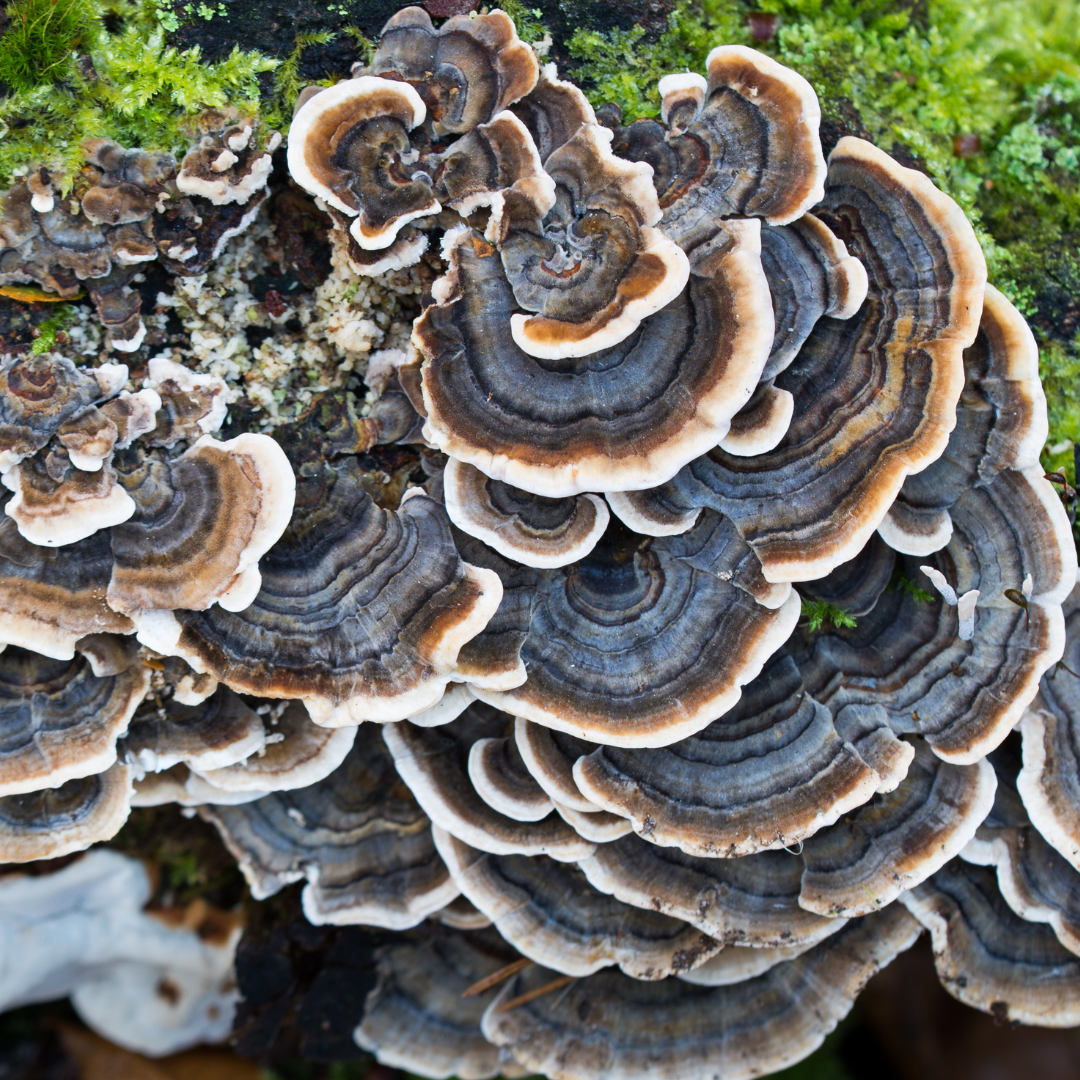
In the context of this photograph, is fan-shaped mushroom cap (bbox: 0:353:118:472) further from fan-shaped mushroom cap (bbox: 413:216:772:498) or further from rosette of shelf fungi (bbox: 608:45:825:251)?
rosette of shelf fungi (bbox: 608:45:825:251)

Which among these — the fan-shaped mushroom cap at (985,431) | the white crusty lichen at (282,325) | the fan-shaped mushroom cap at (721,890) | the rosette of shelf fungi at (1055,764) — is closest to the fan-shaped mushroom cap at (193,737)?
the white crusty lichen at (282,325)

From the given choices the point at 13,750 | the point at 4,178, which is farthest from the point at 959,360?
the point at 13,750

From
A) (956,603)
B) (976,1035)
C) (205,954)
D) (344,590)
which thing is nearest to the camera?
(344,590)

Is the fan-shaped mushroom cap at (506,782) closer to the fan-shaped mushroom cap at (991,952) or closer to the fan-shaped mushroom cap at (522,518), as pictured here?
the fan-shaped mushroom cap at (522,518)

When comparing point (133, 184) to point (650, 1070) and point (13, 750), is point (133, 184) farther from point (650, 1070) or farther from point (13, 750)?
point (650, 1070)

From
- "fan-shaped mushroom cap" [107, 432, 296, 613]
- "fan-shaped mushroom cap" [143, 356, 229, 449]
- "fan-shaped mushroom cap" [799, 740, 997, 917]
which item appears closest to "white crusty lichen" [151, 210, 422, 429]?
"fan-shaped mushroom cap" [143, 356, 229, 449]

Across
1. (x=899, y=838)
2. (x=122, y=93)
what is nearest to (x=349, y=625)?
(x=122, y=93)

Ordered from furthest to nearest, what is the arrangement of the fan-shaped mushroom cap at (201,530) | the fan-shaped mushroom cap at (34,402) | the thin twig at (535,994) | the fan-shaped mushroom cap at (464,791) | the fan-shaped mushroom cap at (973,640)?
the thin twig at (535,994), the fan-shaped mushroom cap at (464,791), the fan-shaped mushroom cap at (973,640), the fan-shaped mushroom cap at (201,530), the fan-shaped mushroom cap at (34,402)
